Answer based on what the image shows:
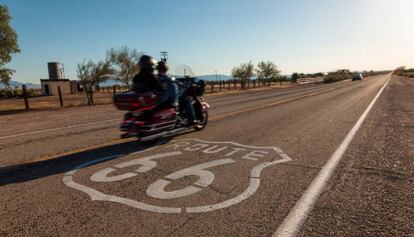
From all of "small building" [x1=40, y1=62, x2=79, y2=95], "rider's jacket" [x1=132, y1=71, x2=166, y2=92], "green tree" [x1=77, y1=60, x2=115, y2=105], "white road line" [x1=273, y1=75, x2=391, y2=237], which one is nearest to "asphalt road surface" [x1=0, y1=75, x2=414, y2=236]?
"white road line" [x1=273, y1=75, x2=391, y2=237]

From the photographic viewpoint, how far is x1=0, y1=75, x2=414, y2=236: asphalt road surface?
2621 mm

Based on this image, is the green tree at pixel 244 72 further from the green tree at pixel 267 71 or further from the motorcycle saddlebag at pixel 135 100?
the motorcycle saddlebag at pixel 135 100

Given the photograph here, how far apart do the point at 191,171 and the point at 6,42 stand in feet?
114

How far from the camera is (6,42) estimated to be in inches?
1171

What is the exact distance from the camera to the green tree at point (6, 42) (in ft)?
97.2

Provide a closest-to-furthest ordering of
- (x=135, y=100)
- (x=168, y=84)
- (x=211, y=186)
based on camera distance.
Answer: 1. (x=211, y=186)
2. (x=135, y=100)
3. (x=168, y=84)

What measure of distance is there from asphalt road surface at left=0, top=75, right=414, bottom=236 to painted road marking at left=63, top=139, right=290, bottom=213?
0.05 feet

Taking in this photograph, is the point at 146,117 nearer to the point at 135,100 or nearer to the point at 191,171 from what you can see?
the point at 135,100

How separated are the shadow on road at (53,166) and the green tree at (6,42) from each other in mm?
32203

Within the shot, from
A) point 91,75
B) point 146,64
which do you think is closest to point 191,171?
point 146,64

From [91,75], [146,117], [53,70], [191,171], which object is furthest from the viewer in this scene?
[53,70]

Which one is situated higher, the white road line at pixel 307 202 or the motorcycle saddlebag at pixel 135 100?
the motorcycle saddlebag at pixel 135 100

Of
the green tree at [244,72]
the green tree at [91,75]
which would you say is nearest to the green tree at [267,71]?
the green tree at [244,72]

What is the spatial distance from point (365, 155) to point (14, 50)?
36.3 meters
